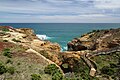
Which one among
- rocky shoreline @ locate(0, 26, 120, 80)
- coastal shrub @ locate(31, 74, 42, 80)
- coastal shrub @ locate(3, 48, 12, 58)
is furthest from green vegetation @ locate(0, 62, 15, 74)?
coastal shrub @ locate(3, 48, 12, 58)

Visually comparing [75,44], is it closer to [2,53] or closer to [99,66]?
[99,66]

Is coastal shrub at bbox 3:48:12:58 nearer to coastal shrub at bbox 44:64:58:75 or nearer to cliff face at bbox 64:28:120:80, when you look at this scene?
coastal shrub at bbox 44:64:58:75

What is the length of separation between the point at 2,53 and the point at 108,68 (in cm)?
1990

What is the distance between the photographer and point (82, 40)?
7450 centimetres

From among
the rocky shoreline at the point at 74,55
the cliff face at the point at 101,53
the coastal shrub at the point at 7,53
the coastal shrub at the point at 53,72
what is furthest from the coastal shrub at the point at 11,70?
the cliff face at the point at 101,53

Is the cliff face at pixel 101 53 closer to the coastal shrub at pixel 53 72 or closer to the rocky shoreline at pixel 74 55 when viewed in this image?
the rocky shoreline at pixel 74 55

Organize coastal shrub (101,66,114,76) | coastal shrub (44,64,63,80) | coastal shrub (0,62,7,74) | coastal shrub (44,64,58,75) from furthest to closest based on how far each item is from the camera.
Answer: coastal shrub (101,66,114,76) < coastal shrub (44,64,58,75) < coastal shrub (0,62,7,74) < coastal shrub (44,64,63,80)

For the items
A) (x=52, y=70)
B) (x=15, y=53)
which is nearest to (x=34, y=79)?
(x=52, y=70)

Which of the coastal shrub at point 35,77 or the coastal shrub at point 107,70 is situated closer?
the coastal shrub at point 35,77

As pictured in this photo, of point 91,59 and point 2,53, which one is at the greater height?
point 2,53

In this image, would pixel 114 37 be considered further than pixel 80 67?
Yes

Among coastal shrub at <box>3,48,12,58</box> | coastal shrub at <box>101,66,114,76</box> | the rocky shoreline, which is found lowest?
coastal shrub at <box>101,66,114,76</box>

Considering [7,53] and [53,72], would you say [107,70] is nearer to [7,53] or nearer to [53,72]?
[53,72]

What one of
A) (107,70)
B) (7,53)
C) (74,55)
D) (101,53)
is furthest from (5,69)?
(101,53)
